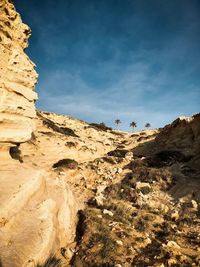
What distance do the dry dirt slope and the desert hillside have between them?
6cm

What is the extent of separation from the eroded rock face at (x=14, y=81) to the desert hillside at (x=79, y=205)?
0.07 meters

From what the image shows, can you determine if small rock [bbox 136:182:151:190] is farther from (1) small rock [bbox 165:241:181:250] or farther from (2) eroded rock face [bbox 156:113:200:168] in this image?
(1) small rock [bbox 165:241:181:250]

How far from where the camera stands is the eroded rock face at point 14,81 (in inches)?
683

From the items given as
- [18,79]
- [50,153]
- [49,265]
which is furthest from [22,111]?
[50,153]

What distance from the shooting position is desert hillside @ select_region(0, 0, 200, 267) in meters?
11.1

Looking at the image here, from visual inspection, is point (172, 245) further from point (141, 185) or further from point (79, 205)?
point (141, 185)

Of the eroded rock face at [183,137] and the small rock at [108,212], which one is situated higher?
the eroded rock face at [183,137]

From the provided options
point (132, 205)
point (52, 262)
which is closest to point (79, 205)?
point (132, 205)

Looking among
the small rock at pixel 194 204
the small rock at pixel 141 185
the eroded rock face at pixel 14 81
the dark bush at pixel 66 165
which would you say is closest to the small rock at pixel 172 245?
the small rock at pixel 194 204

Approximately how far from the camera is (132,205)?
19328 mm

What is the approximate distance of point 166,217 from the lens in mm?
17125

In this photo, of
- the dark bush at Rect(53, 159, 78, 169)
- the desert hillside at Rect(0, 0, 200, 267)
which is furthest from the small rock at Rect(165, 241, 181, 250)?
the dark bush at Rect(53, 159, 78, 169)

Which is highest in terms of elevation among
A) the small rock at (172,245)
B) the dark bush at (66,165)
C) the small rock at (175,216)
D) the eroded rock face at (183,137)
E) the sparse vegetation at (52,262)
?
the eroded rock face at (183,137)

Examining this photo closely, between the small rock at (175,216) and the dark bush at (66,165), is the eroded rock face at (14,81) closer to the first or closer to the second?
the dark bush at (66,165)
